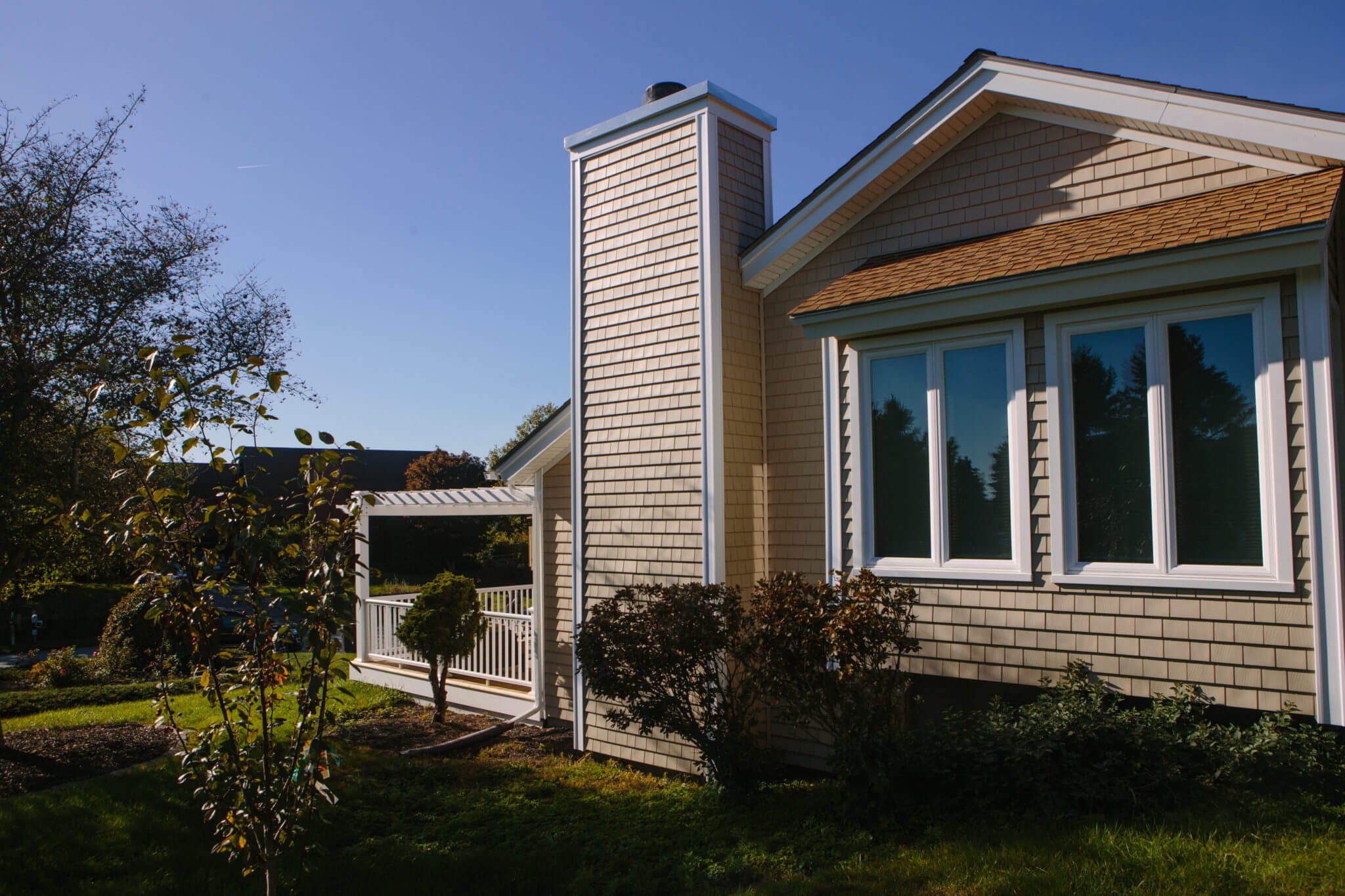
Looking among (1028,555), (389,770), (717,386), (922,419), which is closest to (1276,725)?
(1028,555)

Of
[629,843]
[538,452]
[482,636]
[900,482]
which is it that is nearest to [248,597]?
[629,843]

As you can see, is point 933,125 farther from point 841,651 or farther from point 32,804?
point 32,804

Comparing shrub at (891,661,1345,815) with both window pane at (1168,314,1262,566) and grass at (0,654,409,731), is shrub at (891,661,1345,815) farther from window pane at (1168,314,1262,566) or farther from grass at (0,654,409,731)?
grass at (0,654,409,731)

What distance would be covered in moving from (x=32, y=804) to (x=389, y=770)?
2968mm

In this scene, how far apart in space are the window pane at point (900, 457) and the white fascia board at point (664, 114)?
3220mm

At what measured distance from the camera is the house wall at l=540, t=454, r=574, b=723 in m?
10.6

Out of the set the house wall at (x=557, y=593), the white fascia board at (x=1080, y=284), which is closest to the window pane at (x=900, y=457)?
the white fascia board at (x=1080, y=284)

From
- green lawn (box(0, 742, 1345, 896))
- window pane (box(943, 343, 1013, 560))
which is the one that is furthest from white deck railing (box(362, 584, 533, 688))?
window pane (box(943, 343, 1013, 560))

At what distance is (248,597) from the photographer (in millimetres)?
4258

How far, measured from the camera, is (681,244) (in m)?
8.48

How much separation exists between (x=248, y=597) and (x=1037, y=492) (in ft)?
17.4

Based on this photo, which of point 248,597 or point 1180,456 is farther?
point 1180,456

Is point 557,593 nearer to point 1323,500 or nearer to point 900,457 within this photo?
point 900,457

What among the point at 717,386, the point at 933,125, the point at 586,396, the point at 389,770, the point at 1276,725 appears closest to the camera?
the point at 1276,725
